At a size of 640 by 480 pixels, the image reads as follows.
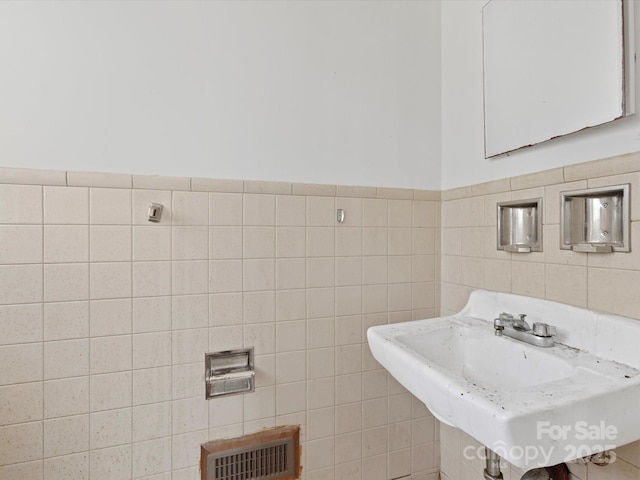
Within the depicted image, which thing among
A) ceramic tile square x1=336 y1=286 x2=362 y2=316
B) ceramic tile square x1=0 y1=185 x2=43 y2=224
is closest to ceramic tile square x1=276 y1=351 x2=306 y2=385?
ceramic tile square x1=336 y1=286 x2=362 y2=316

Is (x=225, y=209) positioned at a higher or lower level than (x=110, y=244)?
higher

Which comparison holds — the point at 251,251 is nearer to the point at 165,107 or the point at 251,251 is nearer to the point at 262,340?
the point at 262,340

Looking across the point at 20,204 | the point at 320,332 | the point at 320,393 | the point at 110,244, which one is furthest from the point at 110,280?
the point at 320,393

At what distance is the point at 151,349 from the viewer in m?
1.19

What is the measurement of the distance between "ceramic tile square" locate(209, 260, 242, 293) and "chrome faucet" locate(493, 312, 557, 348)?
916mm

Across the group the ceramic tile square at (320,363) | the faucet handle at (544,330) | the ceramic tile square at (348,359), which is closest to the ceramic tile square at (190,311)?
the ceramic tile square at (320,363)

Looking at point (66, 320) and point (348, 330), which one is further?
point (348, 330)

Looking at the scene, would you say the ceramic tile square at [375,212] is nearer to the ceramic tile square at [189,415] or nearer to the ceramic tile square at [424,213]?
the ceramic tile square at [424,213]

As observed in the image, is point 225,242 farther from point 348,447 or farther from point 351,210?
point 348,447

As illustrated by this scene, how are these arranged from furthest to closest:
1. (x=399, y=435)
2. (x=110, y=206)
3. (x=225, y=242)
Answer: (x=399, y=435), (x=225, y=242), (x=110, y=206)

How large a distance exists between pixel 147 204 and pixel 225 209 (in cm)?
26

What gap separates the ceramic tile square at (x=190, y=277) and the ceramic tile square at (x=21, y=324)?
40cm

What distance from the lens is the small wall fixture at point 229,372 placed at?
4.09ft

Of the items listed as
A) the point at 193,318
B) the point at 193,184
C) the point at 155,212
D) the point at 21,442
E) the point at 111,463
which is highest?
the point at 193,184
